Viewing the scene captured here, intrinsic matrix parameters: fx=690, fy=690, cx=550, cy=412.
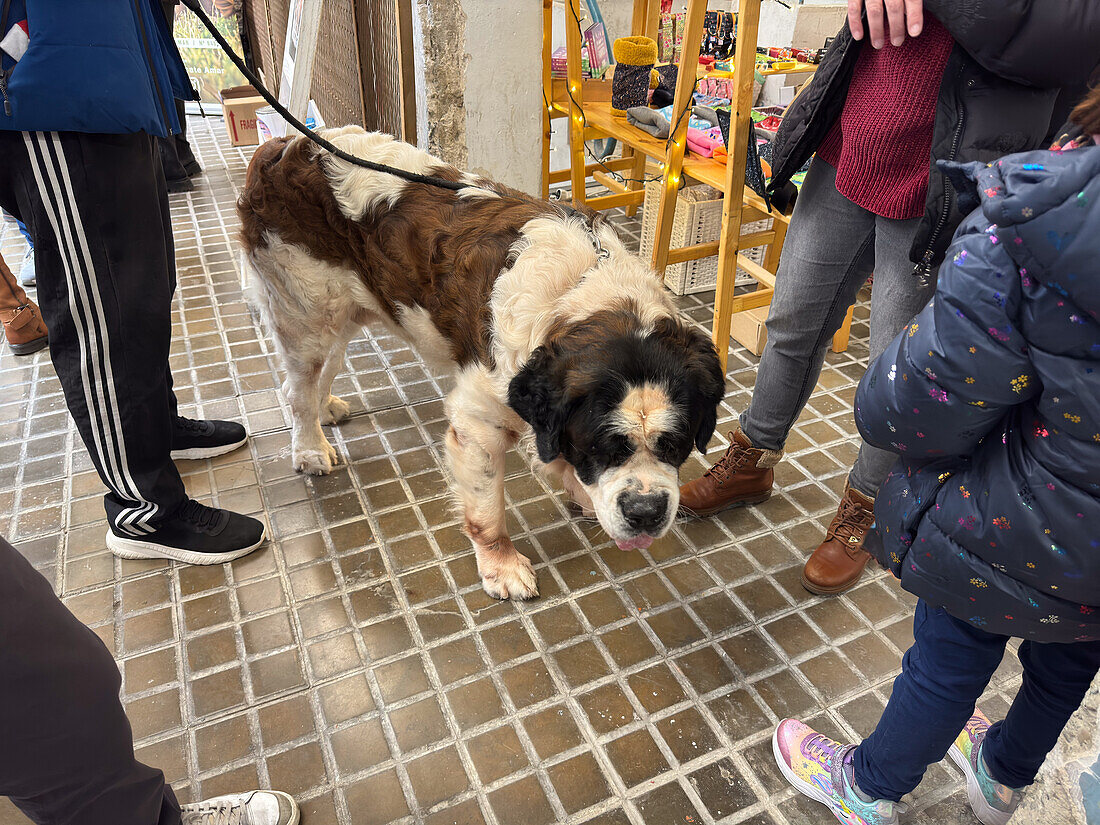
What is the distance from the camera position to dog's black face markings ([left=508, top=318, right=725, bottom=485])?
5.94 feet

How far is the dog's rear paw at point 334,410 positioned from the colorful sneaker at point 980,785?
103 inches

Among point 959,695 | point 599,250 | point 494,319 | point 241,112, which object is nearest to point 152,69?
point 494,319

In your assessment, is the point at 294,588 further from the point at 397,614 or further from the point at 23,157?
the point at 23,157

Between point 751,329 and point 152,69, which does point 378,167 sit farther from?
point 751,329

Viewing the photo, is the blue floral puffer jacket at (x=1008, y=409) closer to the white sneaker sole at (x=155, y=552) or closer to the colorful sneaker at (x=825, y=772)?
the colorful sneaker at (x=825, y=772)

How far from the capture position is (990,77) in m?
1.64

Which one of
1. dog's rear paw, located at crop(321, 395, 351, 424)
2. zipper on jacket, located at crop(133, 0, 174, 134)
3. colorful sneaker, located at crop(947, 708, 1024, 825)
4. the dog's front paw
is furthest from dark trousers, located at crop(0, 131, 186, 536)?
colorful sneaker, located at crop(947, 708, 1024, 825)

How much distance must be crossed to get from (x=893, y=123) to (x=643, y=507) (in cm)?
123

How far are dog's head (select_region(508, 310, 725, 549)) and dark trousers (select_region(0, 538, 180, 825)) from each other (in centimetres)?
114

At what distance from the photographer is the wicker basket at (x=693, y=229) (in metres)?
4.11

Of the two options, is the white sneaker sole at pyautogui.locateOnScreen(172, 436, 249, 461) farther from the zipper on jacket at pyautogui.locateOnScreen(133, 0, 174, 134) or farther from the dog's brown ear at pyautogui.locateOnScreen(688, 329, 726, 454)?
the dog's brown ear at pyautogui.locateOnScreen(688, 329, 726, 454)

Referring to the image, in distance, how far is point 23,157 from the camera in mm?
1795

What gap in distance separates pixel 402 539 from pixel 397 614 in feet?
1.16

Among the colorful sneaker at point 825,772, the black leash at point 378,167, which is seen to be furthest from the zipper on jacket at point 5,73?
the colorful sneaker at point 825,772
